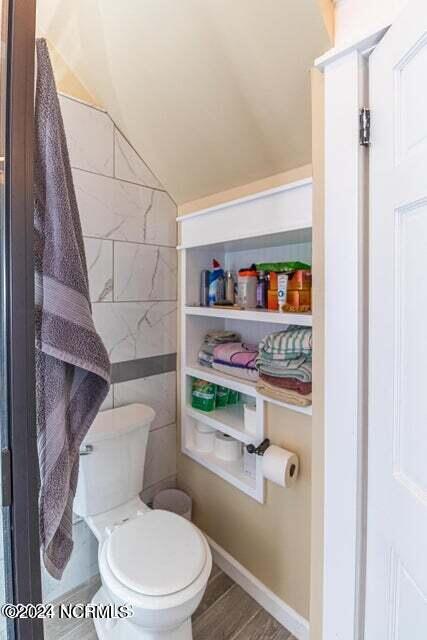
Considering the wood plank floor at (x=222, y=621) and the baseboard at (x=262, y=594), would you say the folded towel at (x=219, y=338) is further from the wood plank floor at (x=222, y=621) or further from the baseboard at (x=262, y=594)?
the wood plank floor at (x=222, y=621)

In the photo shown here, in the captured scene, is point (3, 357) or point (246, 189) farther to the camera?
point (246, 189)

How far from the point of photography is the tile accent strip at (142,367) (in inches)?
59.8

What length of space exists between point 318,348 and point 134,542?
38.3 inches

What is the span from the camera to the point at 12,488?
53 cm

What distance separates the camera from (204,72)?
1078mm

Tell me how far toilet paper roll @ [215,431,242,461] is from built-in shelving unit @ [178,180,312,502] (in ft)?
0.09

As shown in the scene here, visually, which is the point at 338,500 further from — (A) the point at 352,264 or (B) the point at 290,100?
(B) the point at 290,100

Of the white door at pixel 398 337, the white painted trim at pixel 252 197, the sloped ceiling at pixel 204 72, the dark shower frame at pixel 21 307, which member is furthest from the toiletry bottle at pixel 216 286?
the dark shower frame at pixel 21 307

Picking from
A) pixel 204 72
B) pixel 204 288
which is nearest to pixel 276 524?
pixel 204 288

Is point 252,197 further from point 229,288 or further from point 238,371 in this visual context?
point 238,371

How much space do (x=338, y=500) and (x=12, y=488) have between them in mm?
709

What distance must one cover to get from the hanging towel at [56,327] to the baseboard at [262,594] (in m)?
1.02

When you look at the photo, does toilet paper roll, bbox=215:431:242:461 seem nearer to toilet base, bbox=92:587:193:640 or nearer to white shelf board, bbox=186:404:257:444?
white shelf board, bbox=186:404:257:444

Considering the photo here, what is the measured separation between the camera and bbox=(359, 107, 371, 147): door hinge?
0.72 m
